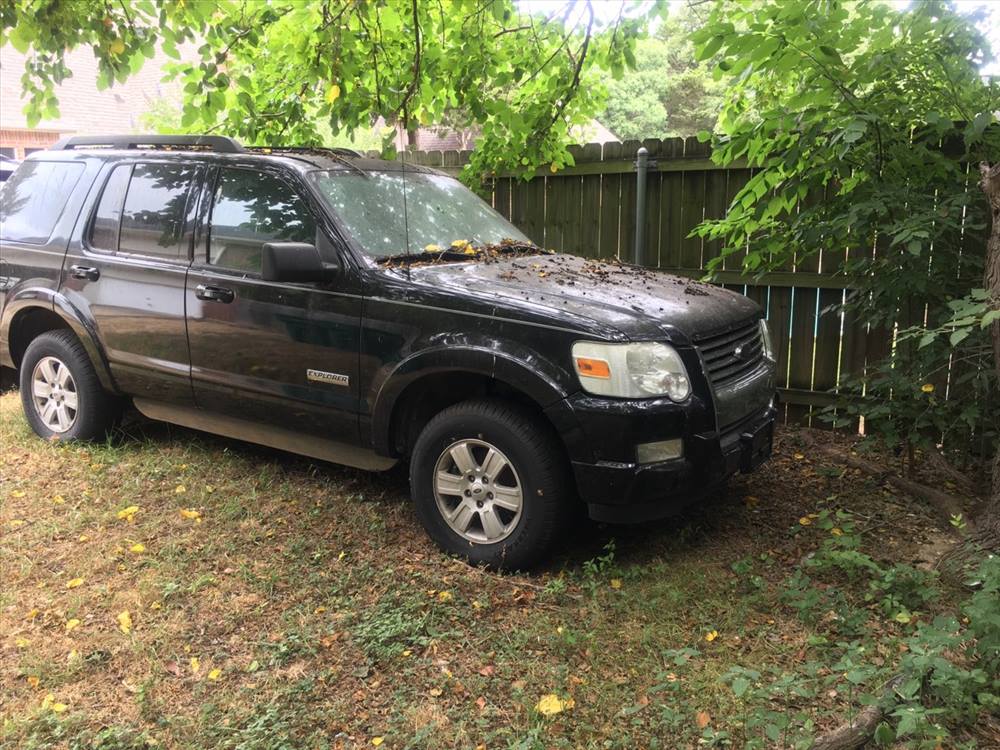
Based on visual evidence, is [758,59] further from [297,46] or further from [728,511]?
[297,46]

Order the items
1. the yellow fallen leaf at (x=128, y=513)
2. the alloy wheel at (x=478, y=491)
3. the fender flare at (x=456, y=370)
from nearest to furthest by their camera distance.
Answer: the fender flare at (x=456, y=370)
the alloy wheel at (x=478, y=491)
the yellow fallen leaf at (x=128, y=513)

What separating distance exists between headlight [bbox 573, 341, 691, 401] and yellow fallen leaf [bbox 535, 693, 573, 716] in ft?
4.10

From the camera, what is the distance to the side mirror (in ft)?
12.8

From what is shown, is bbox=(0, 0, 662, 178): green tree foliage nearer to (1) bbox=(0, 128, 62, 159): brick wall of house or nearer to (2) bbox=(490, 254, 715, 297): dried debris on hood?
(2) bbox=(490, 254, 715, 297): dried debris on hood

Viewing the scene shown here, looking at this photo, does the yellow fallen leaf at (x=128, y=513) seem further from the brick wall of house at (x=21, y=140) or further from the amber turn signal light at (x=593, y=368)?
the brick wall of house at (x=21, y=140)

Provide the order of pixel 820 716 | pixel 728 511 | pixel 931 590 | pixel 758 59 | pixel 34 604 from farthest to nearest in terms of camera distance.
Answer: pixel 728 511 < pixel 758 59 < pixel 34 604 < pixel 931 590 < pixel 820 716

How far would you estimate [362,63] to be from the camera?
589 centimetres

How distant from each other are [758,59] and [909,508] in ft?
8.30

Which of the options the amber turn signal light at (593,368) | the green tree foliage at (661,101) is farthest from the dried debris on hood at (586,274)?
the green tree foliage at (661,101)

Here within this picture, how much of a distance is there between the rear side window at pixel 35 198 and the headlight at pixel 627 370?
3.93 meters

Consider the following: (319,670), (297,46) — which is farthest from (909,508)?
(297,46)

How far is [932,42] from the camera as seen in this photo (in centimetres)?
400

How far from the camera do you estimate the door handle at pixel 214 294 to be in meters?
4.52

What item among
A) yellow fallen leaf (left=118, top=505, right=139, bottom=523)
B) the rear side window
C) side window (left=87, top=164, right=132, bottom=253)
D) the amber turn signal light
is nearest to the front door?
yellow fallen leaf (left=118, top=505, right=139, bottom=523)
